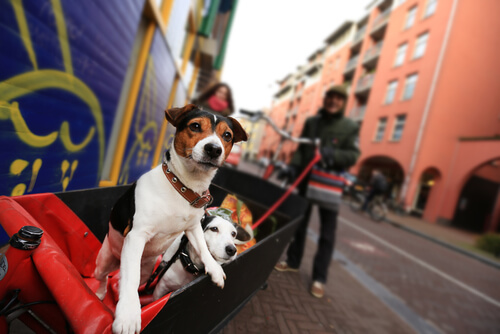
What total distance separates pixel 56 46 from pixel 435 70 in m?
19.2

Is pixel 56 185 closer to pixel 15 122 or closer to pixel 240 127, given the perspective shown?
pixel 15 122

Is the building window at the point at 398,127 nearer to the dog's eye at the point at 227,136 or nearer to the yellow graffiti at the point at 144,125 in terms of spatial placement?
the yellow graffiti at the point at 144,125

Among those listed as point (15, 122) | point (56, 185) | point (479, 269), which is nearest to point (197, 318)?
point (15, 122)

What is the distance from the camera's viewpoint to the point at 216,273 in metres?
1.04

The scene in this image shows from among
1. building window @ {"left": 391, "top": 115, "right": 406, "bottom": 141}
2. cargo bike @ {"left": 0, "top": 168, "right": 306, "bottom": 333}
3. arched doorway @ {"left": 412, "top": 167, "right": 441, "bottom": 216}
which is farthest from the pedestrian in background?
building window @ {"left": 391, "top": 115, "right": 406, "bottom": 141}

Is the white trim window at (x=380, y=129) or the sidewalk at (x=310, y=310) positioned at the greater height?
the white trim window at (x=380, y=129)

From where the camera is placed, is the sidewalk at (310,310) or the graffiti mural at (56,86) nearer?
the graffiti mural at (56,86)

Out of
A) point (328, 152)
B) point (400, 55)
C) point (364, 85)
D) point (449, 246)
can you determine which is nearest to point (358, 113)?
point (364, 85)

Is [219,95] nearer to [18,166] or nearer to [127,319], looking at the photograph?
[18,166]

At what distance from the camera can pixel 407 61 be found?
17.8 m

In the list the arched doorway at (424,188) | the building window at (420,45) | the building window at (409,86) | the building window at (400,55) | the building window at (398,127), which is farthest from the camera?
the building window at (400,55)

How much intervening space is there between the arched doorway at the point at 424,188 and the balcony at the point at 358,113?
7.12m

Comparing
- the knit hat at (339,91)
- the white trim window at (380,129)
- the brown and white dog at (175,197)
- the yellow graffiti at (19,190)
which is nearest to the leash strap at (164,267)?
the brown and white dog at (175,197)

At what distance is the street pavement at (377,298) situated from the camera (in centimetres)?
208
